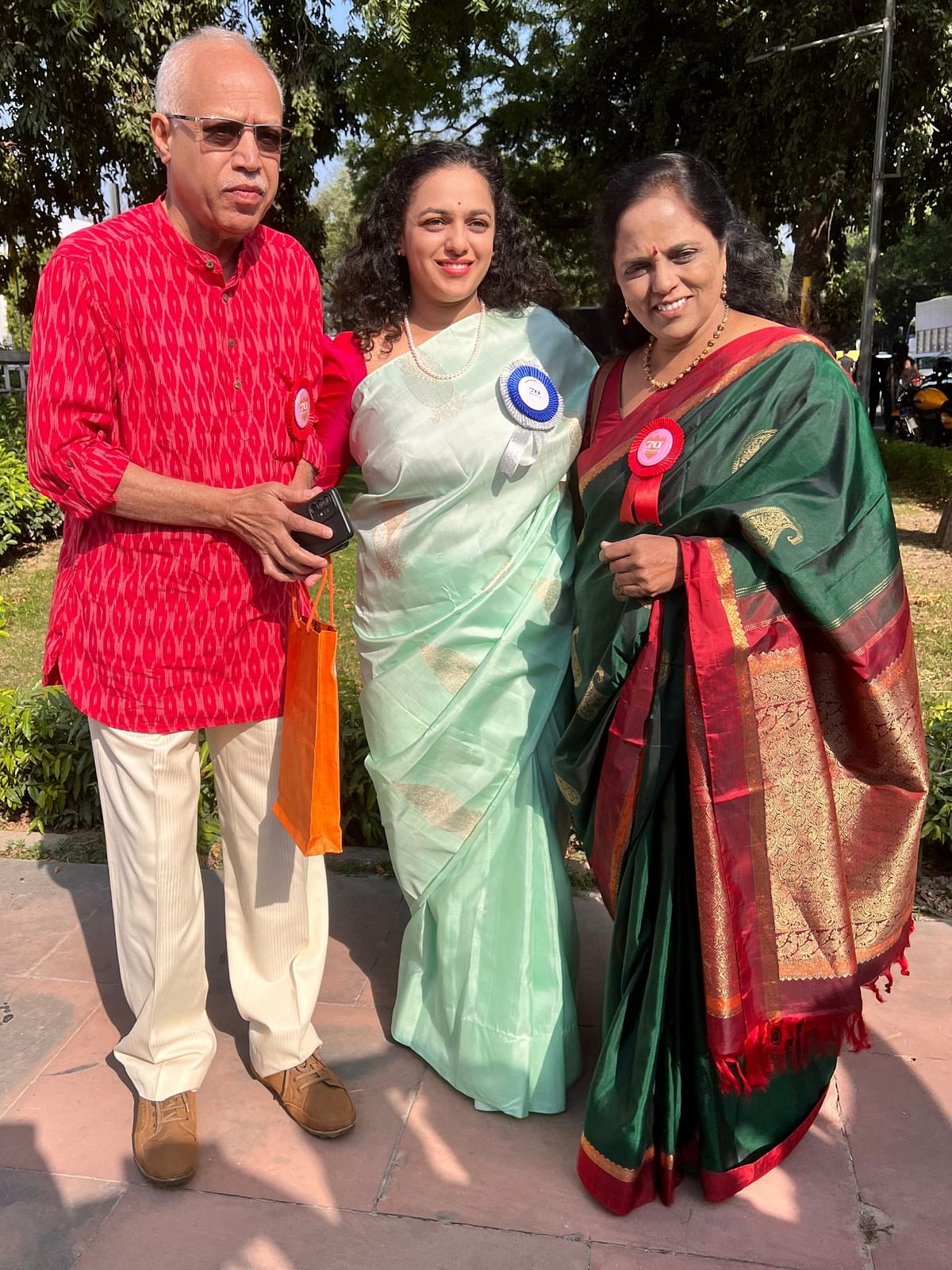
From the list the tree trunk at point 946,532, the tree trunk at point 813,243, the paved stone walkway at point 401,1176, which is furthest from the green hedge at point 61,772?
the tree trunk at point 813,243

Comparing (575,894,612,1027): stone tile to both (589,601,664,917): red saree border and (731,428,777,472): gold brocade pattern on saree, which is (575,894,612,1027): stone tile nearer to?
(589,601,664,917): red saree border

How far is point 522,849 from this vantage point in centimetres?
252

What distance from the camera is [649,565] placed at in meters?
1.99

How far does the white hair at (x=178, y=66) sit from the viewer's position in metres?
2.05

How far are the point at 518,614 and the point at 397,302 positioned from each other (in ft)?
2.66

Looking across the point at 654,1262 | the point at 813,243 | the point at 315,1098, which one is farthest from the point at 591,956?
the point at 813,243

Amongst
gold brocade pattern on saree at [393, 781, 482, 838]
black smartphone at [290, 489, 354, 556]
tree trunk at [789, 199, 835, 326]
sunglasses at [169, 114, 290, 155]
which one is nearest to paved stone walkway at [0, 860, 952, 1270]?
gold brocade pattern on saree at [393, 781, 482, 838]

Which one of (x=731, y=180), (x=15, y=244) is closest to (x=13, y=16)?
(x=15, y=244)

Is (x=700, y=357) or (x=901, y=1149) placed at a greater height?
(x=700, y=357)

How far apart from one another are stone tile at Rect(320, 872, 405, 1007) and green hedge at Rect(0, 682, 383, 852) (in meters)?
0.31

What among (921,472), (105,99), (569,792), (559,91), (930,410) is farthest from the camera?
(930,410)

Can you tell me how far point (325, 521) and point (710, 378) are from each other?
811 millimetres

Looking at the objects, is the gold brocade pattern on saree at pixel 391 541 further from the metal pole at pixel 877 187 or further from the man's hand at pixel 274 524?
the metal pole at pixel 877 187

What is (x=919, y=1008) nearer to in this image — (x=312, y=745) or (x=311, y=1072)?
(x=311, y=1072)
